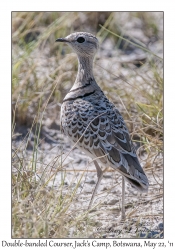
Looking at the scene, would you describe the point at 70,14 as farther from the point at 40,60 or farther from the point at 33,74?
the point at 33,74

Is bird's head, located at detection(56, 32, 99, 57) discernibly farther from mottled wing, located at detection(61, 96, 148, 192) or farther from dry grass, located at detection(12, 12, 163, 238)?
mottled wing, located at detection(61, 96, 148, 192)

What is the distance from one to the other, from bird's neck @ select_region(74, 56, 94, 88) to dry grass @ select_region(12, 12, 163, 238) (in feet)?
1.00

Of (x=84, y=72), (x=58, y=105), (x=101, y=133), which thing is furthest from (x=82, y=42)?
(x=58, y=105)

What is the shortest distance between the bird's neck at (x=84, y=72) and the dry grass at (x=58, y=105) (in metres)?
0.30

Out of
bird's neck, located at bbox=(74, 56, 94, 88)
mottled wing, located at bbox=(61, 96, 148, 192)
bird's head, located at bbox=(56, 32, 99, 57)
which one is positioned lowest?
mottled wing, located at bbox=(61, 96, 148, 192)

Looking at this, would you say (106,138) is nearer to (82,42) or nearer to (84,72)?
(84,72)

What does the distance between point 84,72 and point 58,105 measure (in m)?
1.18

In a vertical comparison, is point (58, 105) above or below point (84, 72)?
below

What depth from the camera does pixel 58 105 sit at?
18.9 ft

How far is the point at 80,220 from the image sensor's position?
12.2 feet

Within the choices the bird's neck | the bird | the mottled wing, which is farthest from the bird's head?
the mottled wing

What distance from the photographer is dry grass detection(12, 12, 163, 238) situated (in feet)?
12.1

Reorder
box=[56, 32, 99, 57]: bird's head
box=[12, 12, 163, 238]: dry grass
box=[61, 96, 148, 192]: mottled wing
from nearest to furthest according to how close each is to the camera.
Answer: box=[12, 12, 163, 238]: dry grass
box=[61, 96, 148, 192]: mottled wing
box=[56, 32, 99, 57]: bird's head

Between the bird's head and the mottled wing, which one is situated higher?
the bird's head
